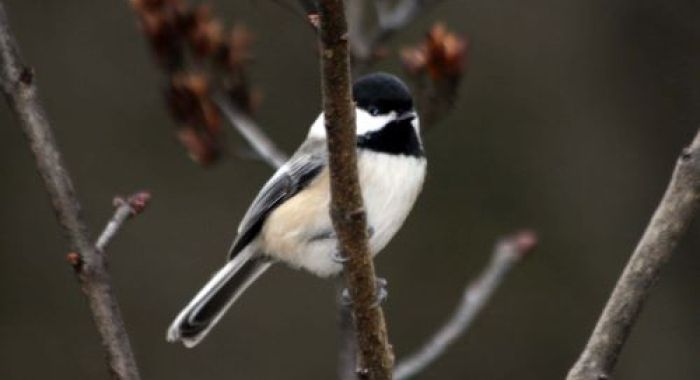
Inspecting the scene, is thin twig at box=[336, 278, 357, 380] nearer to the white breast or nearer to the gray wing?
the white breast

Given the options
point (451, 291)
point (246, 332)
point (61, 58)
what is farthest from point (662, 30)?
point (61, 58)

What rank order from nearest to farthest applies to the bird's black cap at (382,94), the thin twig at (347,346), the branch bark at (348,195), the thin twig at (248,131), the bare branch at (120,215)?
1. the branch bark at (348,195)
2. the bare branch at (120,215)
3. the thin twig at (347,346)
4. the bird's black cap at (382,94)
5. the thin twig at (248,131)

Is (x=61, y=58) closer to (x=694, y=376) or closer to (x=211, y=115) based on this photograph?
(x=211, y=115)

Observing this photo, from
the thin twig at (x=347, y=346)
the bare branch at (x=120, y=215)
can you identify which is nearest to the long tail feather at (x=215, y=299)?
the thin twig at (x=347, y=346)

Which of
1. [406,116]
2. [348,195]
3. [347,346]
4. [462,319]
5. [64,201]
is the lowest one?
[462,319]

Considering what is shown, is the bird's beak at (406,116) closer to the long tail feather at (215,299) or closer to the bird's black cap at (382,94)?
the bird's black cap at (382,94)

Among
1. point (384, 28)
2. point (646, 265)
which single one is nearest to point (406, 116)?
point (384, 28)

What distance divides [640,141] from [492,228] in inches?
26.8

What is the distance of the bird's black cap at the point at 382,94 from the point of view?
8.81 ft

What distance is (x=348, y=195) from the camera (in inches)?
69.0

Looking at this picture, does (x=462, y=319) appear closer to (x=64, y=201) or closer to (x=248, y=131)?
(x=248, y=131)

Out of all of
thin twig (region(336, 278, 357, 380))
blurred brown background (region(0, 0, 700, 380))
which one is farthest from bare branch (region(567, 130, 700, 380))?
blurred brown background (region(0, 0, 700, 380))

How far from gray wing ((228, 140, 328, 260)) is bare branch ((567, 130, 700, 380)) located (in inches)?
48.8

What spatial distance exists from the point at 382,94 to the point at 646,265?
3.61 ft
